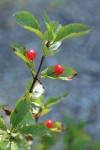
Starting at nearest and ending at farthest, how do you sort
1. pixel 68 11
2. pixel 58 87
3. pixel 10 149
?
pixel 10 149
pixel 58 87
pixel 68 11

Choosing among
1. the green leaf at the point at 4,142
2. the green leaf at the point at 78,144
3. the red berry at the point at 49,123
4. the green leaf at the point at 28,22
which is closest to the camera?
the green leaf at the point at 4,142

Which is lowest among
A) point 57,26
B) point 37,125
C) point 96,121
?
point 96,121

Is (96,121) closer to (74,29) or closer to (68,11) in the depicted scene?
(68,11)

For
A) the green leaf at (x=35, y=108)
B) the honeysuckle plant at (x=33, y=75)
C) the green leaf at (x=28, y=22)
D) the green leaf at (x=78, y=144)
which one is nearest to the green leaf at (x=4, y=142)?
the honeysuckle plant at (x=33, y=75)

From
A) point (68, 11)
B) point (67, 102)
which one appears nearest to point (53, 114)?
point (67, 102)

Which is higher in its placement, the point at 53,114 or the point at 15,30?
the point at 15,30

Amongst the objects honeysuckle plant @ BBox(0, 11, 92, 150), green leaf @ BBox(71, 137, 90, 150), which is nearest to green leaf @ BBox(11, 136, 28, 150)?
honeysuckle plant @ BBox(0, 11, 92, 150)

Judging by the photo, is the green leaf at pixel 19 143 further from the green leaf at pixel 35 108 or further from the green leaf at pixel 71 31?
the green leaf at pixel 71 31

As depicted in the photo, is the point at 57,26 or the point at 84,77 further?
the point at 84,77

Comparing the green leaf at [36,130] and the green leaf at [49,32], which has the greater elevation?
the green leaf at [49,32]
